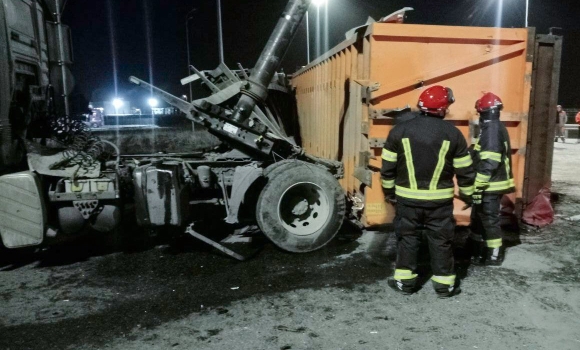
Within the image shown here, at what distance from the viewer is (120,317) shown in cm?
341

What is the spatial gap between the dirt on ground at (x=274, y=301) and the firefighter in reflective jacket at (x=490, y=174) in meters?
0.22

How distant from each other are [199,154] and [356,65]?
2.48m

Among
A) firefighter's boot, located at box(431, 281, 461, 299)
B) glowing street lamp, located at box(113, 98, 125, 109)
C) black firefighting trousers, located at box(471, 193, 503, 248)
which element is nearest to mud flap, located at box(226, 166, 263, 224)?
firefighter's boot, located at box(431, 281, 461, 299)

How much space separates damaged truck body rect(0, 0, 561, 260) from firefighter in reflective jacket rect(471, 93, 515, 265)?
801 millimetres

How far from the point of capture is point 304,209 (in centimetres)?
494

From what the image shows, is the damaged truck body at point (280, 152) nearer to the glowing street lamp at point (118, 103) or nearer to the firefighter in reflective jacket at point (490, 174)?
the firefighter in reflective jacket at point (490, 174)

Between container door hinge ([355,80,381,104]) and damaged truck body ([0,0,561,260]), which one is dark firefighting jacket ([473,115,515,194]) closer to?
damaged truck body ([0,0,561,260])

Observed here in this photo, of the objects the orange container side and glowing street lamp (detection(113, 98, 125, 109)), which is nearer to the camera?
the orange container side

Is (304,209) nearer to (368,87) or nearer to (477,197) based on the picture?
(368,87)

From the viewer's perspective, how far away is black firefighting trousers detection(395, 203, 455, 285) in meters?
3.60

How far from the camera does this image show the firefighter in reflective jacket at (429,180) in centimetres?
355

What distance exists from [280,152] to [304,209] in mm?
910

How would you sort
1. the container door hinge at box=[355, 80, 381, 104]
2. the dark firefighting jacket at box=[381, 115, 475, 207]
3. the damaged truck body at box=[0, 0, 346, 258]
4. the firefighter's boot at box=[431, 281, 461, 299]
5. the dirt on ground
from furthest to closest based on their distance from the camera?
1. the container door hinge at box=[355, 80, 381, 104]
2. the damaged truck body at box=[0, 0, 346, 258]
3. the firefighter's boot at box=[431, 281, 461, 299]
4. the dark firefighting jacket at box=[381, 115, 475, 207]
5. the dirt on ground

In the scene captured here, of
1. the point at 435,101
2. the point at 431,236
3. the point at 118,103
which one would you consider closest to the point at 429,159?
the point at 435,101
